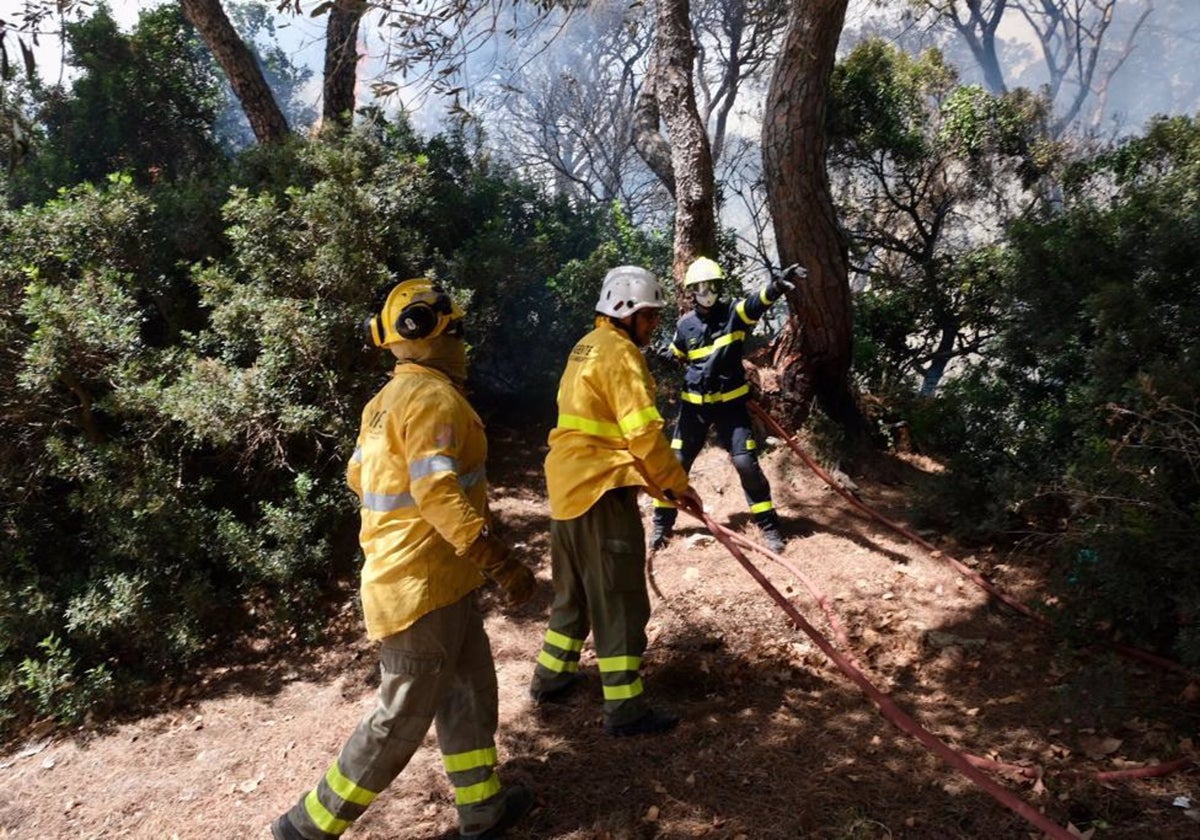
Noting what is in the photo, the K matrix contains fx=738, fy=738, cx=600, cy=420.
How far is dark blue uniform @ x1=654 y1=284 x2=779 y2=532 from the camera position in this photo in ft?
17.6

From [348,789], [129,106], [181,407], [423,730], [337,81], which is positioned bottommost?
Result: [348,789]

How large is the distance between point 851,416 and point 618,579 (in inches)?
158

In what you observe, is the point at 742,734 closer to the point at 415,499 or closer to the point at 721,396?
the point at 415,499

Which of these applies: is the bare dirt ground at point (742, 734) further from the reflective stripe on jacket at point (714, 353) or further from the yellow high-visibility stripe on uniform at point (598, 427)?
the yellow high-visibility stripe on uniform at point (598, 427)

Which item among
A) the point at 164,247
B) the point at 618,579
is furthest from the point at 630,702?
the point at 164,247

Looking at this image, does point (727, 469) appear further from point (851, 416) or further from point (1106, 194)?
point (1106, 194)

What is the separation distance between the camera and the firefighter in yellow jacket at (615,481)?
346 cm

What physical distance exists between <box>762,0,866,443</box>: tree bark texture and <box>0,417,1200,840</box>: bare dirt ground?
1556 mm

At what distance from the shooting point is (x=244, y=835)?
11.0 feet

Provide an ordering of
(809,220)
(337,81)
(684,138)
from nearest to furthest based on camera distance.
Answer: (809,220) → (684,138) → (337,81)

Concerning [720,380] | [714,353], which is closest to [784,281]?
[714,353]

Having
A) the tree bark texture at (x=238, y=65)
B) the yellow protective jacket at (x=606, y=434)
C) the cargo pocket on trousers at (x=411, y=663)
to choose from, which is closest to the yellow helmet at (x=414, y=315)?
the yellow protective jacket at (x=606, y=434)

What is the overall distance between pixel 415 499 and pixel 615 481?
1082mm

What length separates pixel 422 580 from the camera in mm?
2768
